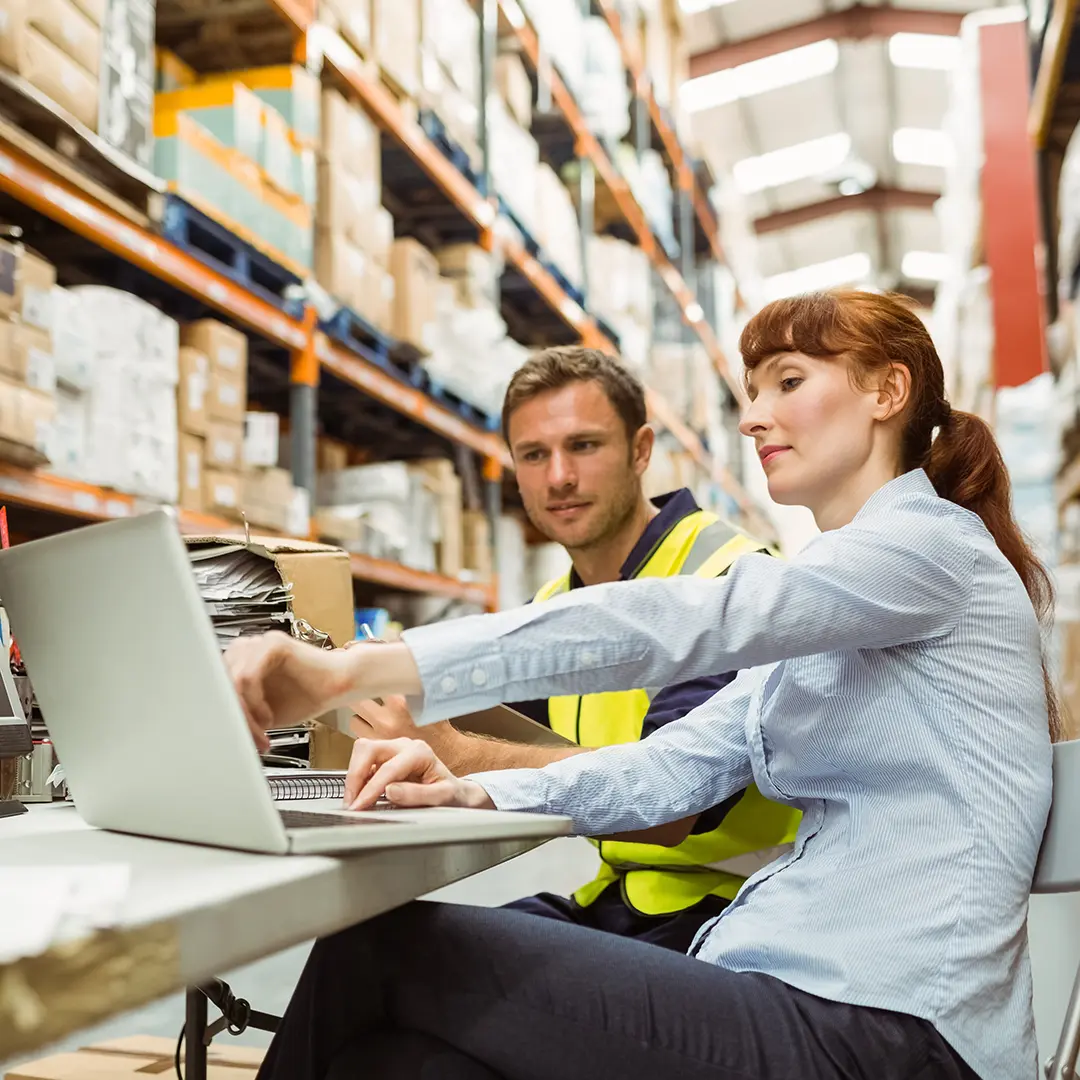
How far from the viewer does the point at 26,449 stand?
7.82 feet

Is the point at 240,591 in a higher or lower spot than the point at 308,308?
lower

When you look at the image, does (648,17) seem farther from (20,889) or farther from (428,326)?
(20,889)

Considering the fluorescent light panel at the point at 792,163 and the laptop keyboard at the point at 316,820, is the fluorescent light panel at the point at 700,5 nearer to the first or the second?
the fluorescent light panel at the point at 792,163

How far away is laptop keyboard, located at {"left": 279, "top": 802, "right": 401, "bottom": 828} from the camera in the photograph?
0.84 metres

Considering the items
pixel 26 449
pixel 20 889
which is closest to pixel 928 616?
pixel 20 889

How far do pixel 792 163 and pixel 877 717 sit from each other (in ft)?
51.6

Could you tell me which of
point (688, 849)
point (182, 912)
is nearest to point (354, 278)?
point (688, 849)

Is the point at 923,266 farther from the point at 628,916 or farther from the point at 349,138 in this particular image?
the point at 628,916

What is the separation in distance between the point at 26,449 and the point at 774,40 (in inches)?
462

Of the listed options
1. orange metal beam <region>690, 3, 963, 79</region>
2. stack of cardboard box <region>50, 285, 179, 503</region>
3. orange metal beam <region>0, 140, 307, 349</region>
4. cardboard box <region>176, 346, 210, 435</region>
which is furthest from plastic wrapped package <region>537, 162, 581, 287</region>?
orange metal beam <region>690, 3, 963, 79</region>

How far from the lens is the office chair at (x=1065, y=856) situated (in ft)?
3.50

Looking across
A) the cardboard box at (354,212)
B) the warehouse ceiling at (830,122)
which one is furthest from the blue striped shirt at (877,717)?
the warehouse ceiling at (830,122)

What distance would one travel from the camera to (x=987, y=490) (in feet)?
4.32

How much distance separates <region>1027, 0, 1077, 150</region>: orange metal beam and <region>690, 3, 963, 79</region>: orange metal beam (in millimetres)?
8680
